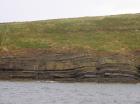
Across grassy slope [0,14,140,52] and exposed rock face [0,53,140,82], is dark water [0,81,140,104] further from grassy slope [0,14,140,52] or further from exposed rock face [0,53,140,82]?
grassy slope [0,14,140,52]

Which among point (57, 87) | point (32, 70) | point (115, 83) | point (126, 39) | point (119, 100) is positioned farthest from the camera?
point (126, 39)

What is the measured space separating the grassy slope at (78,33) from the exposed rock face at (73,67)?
6.41 metres

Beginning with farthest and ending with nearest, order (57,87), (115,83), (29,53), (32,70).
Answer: (29,53) → (32,70) → (115,83) → (57,87)

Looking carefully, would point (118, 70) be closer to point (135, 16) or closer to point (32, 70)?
point (32, 70)

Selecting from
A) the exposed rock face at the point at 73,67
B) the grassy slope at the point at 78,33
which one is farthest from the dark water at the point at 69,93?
the grassy slope at the point at 78,33

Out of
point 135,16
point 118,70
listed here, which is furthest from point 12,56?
point 135,16

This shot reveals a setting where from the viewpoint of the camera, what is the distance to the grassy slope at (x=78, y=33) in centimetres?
9131

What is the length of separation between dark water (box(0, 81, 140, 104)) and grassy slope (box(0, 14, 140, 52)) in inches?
725

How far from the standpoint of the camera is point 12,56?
8494 centimetres

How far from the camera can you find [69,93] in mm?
59812

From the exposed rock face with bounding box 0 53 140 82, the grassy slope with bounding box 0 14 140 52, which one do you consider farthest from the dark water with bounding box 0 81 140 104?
the grassy slope with bounding box 0 14 140 52

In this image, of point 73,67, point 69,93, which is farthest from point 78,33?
→ point 69,93

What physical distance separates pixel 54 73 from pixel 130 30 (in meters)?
24.9

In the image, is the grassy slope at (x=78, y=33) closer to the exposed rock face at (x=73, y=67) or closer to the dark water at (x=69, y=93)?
the exposed rock face at (x=73, y=67)
